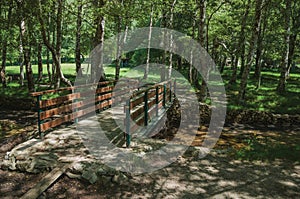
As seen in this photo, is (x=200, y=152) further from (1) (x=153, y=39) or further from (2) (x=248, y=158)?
(1) (x=153, y=39)

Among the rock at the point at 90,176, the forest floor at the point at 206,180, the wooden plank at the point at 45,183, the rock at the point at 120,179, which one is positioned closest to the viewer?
the wooden plank at the point at 45,183

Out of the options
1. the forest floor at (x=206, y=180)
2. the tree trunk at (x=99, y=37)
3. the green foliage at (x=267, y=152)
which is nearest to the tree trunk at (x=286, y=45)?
the green foliage at (x=267, y=152)

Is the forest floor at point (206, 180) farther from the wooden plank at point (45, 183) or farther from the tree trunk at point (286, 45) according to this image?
the tree trunk at point (286, 45)

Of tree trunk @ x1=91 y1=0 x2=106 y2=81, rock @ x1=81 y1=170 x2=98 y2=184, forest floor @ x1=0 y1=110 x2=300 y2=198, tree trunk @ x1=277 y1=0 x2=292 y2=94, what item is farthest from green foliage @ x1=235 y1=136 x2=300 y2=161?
tree trunk @ x1=277 y1=0 x2=292 y2=94

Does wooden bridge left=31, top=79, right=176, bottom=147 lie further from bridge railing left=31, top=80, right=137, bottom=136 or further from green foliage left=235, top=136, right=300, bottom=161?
green foliage left=235, top=136, right=300, bottom=161

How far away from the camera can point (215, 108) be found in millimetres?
13289

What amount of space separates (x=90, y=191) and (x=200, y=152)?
3.55 metres

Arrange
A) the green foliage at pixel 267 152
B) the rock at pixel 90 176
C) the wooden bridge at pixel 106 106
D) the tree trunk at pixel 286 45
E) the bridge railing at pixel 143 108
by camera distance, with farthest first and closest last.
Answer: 1. the tree trunk at pixel 286 45
2. the green foliage at pixel 267 152
3. the wooden bridge at pixel 106 106
4. the bridge railing at pixel 143 108
5. the rock at pixel 90 176

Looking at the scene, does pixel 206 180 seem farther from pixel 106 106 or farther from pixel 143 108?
pixel 106 106

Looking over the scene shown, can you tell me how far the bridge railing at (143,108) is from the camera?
606 cm

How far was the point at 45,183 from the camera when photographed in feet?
14.5

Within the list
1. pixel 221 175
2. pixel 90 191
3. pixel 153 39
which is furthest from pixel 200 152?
pixel 153 39

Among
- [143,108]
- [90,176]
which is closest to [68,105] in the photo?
[143,108]

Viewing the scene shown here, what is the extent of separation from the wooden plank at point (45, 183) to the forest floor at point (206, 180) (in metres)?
0.10
